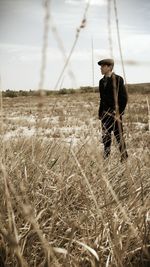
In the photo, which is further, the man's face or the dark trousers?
the man's face

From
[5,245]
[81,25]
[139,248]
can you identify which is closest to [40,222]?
[5,245]

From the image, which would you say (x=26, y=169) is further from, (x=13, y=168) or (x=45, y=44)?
(x=45, y=44)

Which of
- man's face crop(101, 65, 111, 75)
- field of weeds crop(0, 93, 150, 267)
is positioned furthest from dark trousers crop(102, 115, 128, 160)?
man's face crop(101, 65, 111, 75)

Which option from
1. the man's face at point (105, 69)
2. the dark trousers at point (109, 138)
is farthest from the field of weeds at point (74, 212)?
the man's face at point (105, 69)

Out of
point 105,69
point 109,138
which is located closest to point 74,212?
point 109,138

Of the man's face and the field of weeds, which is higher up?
the man's face

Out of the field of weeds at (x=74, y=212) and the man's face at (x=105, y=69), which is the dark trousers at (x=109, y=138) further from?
the man's face at (x=105, y=69)

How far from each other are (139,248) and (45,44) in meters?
0.91

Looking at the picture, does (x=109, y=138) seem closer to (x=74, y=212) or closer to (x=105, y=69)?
(x=105, y=69)

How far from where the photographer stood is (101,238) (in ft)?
5.47

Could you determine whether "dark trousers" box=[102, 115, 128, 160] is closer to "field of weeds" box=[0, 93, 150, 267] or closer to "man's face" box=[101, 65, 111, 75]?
"field of weeds" box=[0, 93, 150, 267]

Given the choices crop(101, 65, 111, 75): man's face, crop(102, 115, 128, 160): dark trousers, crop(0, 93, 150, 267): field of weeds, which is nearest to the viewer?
crop(0, 93, 150, 267): field of weeds

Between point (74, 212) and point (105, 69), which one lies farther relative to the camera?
point (105, 69)

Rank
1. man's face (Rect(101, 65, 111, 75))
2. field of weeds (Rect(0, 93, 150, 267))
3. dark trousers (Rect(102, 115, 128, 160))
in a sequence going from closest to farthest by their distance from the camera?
field of weeds (Rect(0, 93, 150, 267))
dark trousers (Rect(102, 115, 128, 160))
man's face (Rect(101, 65, 111, 75))
